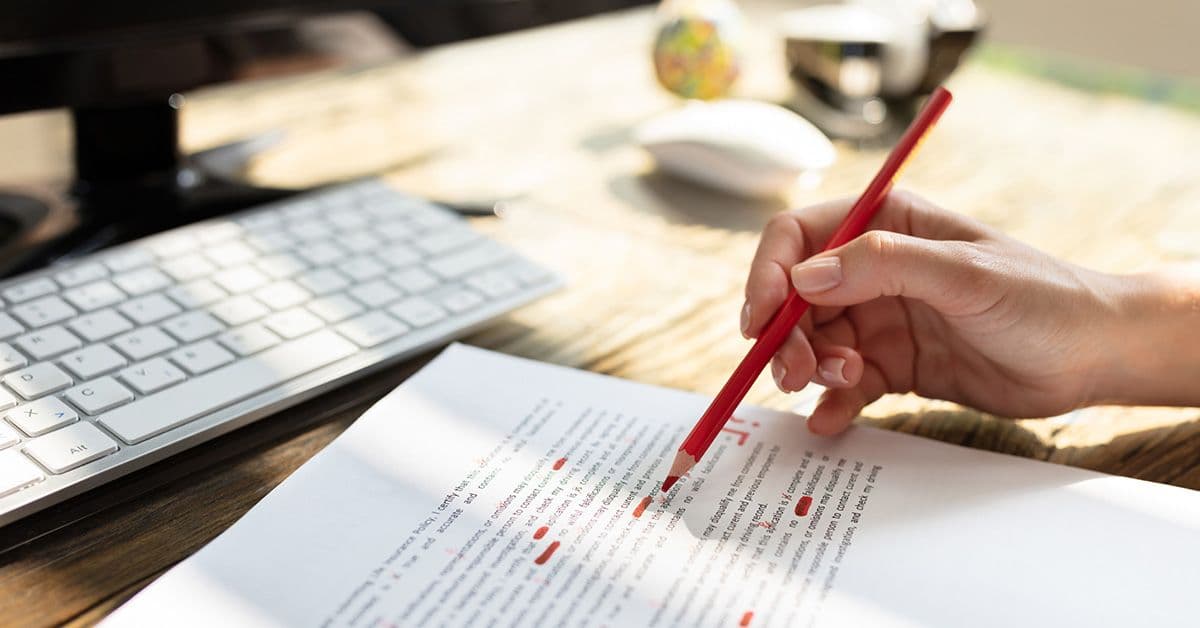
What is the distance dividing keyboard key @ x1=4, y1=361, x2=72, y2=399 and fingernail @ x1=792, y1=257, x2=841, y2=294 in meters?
0.32

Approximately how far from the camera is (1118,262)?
27.5 inches

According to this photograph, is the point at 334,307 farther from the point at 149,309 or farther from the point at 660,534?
the point at 660,534

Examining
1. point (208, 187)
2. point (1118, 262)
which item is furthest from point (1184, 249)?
point (208, 187)

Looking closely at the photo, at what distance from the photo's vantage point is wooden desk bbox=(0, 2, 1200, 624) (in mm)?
417

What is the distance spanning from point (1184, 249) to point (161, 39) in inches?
26.9

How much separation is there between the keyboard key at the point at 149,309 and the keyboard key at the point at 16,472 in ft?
0.37

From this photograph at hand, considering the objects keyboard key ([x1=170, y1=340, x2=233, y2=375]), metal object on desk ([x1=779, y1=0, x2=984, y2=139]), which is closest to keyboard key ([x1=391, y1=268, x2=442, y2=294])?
keyboard key ([x1=170, y1=340, x2=233, y2=375])

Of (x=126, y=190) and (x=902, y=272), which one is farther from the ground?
(x=902, y=272)

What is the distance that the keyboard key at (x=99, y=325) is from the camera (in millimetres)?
475

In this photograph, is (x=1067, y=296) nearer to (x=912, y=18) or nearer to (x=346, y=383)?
(x=346, y=383)

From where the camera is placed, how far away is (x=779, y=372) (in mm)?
495

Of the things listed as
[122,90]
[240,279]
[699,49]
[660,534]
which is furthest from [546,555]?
[699,49]

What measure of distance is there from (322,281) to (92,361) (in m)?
0.13

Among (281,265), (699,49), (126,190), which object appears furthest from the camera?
(699,49)
